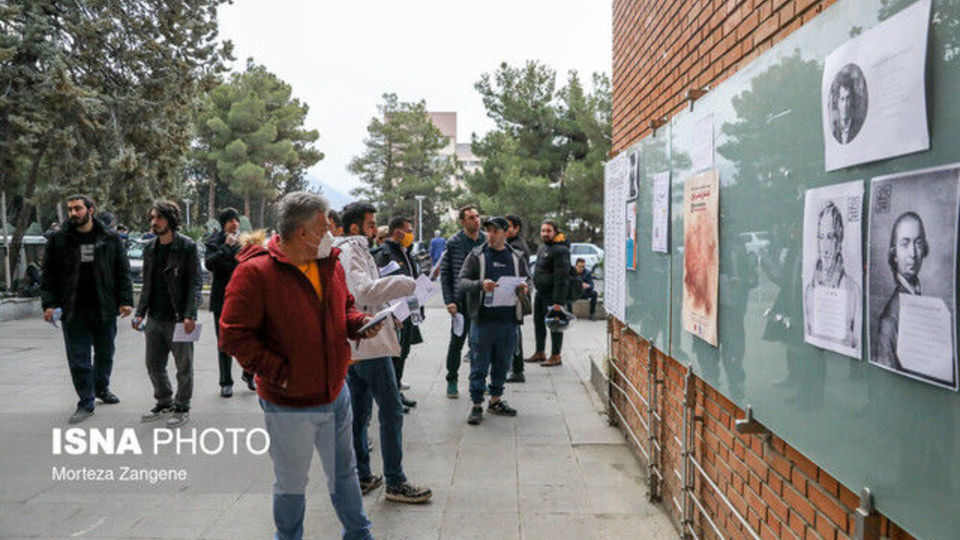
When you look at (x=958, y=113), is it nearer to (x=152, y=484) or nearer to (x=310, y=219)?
(x=310, y=219)

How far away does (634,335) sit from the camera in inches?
216

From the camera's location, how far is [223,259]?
23.5 feet

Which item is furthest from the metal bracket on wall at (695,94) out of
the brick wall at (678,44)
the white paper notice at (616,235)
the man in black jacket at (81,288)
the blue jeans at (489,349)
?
the man in black jacket at (81,288)

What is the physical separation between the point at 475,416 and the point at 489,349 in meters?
0.64

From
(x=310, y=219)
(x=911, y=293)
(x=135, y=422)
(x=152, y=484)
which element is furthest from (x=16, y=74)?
(x=911, y=293)

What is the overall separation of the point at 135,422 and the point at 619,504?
176 inches

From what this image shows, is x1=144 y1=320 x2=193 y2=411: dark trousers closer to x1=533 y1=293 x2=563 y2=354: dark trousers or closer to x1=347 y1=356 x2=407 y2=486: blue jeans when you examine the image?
x1=347 y1=356 x2=407 y2=486: blue jeans

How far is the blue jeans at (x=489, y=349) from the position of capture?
645 cm

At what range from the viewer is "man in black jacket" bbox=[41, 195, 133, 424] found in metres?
6.40

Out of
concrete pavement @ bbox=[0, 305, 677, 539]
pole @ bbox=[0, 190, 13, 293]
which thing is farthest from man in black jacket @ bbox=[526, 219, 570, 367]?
pole @ bbox=[0, 190, 13, 293]

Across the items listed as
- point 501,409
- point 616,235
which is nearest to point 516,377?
point 501,409

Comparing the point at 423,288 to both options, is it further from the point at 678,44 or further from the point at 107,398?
the point at 107,398

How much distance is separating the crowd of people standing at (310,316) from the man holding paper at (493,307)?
0.01 metres

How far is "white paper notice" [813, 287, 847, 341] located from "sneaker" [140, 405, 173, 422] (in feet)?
19.6
